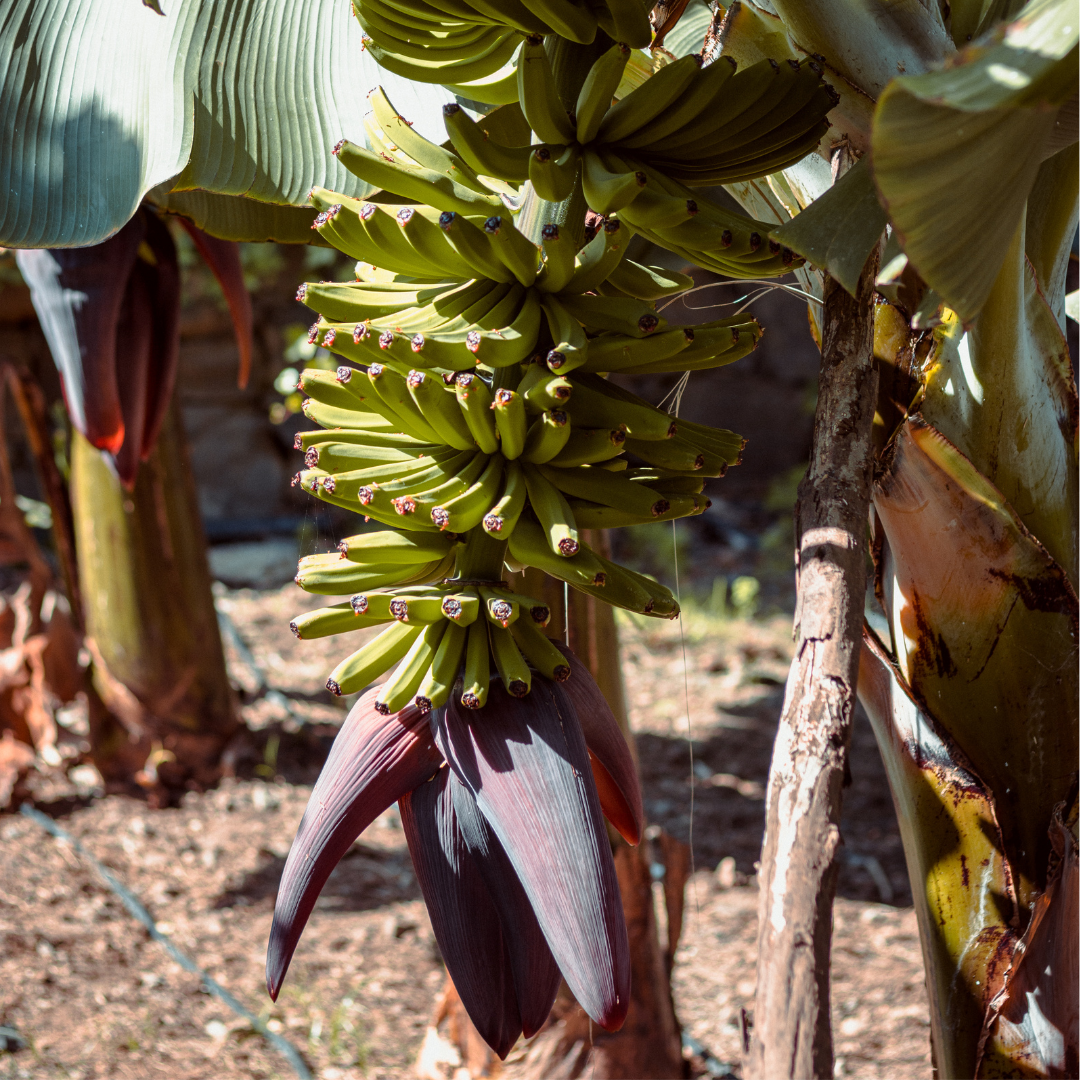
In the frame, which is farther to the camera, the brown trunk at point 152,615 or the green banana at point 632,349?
the brown trunk at point 152,615

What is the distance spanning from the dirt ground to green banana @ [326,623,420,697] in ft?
2.44

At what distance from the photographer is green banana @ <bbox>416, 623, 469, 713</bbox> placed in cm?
38

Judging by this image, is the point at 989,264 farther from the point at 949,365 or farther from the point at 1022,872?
the point at 1022,872

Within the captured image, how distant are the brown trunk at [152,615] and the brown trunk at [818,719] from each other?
1548 mm

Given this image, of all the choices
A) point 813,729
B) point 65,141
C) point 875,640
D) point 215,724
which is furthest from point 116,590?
point 813,729

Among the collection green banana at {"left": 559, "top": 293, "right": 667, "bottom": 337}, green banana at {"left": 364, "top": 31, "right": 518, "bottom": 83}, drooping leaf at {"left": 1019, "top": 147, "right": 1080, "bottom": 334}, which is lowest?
green banana at {"left": 559, "top": 293, "right": 667, "bottom": 337}

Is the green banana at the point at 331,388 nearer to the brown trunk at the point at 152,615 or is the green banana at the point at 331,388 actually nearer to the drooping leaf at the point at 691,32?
the drooping leaf at the point at 691,32

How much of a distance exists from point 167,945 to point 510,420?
4.34 feet

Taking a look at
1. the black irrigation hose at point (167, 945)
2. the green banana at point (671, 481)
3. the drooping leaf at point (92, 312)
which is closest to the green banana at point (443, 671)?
the green banana at point (671, 481)

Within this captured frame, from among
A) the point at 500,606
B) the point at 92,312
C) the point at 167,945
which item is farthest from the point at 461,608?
the point at 167,945

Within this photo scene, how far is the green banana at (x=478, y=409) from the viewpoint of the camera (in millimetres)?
373

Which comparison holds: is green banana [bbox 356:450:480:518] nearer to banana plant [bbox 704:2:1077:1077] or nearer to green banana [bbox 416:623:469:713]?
green banana [bbox 416:623:469:713]

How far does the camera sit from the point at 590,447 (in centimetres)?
40

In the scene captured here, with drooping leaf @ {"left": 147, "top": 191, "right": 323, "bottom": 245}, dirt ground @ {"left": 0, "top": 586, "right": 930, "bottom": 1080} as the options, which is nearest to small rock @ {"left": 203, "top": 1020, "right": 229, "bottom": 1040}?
dirt ground @ {"left": 0, "top": 586, "right": 930, "bottom": 1080}
